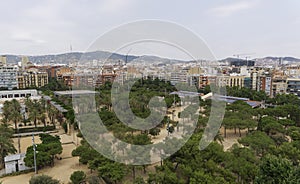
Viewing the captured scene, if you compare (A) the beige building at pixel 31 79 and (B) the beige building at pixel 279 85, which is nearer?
(B) the beige building at pixel 279 85

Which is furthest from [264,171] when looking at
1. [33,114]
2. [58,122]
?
[58,122]

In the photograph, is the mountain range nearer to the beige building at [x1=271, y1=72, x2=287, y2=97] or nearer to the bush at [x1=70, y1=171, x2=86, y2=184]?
the bush at [x1=70, y1=171, x2=86, y2=184]

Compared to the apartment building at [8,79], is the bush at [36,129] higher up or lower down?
lower down

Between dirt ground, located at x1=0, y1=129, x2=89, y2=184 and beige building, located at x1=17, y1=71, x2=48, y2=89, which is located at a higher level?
beige building, located at x1=17, y1=71, x2=48, y2=89

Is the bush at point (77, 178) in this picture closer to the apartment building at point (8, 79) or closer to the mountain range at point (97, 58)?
the mountain range at point (97, 58)

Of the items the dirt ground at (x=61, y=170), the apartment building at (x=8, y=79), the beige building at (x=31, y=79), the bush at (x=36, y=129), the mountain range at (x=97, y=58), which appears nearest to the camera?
the dirt ground at (x=61, y=170)

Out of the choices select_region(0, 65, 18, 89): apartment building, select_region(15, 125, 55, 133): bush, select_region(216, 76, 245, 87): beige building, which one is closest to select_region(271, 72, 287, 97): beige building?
select_region(216, 76, 245, 87): beige building

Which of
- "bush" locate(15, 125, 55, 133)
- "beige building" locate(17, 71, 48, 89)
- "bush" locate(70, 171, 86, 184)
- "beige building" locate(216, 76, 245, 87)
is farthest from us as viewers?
"beige building" locate(17, 71, 48, 89)

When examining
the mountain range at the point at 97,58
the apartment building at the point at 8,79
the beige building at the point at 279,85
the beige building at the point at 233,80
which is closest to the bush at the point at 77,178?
the mountain range at the point at 97,58

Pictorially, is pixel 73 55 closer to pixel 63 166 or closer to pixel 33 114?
pixel 33 114

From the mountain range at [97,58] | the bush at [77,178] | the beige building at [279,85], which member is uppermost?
the mountain range at [97,58]

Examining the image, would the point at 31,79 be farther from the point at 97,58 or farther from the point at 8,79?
the point at 97,58
